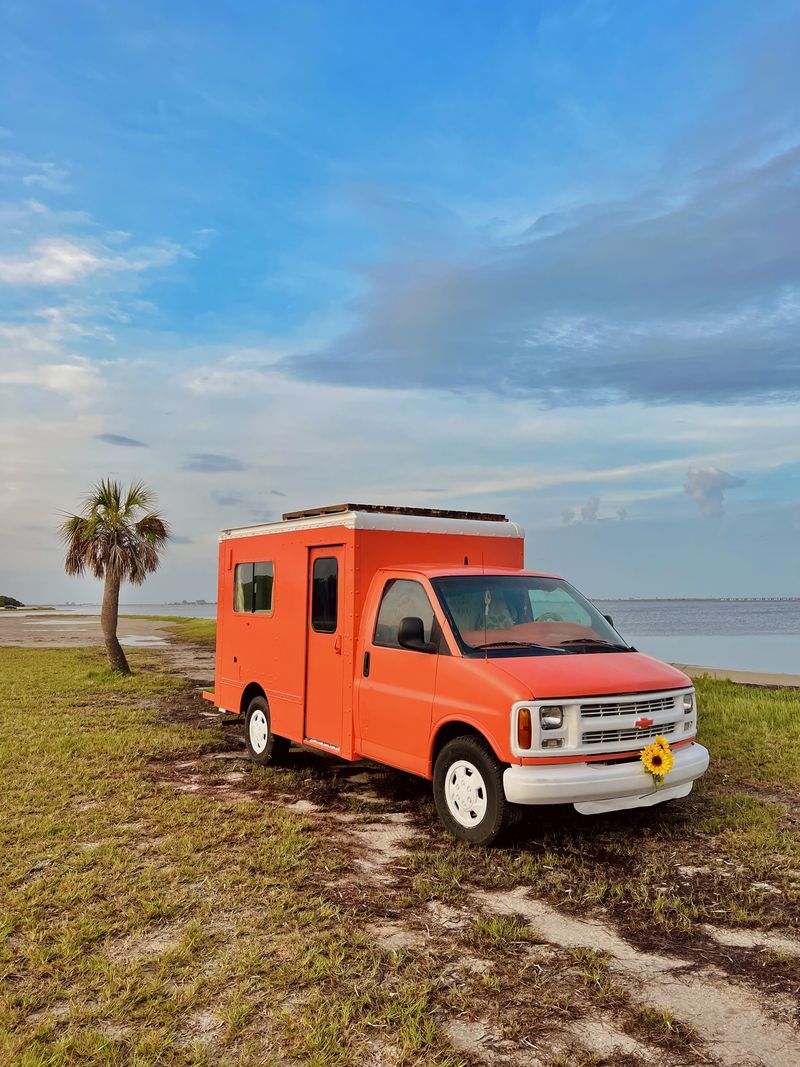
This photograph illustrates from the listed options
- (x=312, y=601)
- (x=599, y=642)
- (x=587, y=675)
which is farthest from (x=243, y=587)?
(x=587, y=675)

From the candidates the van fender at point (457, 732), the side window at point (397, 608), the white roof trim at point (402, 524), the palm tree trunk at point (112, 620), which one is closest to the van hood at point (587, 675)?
the van fender at point (457, 732)

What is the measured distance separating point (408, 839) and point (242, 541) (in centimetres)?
489

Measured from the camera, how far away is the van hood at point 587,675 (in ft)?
19.9

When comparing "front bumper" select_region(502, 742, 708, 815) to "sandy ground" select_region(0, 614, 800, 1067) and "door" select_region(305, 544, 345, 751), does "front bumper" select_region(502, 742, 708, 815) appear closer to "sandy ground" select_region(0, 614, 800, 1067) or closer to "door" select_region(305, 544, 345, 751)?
Answer: "sandy ground" select_region(0, 614, 800, 1067)

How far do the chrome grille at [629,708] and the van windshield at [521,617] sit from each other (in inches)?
27.4

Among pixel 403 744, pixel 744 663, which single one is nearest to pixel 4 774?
pixel 403 744

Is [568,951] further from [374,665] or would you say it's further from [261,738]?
[261,738]

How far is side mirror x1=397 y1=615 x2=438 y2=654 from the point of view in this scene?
22.3ft

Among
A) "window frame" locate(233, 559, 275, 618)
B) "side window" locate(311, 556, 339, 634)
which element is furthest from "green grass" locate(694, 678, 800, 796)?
"window frame" locate(233, 559, 275, 618)

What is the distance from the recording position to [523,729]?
596 centimetres

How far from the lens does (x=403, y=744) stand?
23.4 ft

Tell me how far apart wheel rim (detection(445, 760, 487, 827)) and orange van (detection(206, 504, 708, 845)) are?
0.01 metres

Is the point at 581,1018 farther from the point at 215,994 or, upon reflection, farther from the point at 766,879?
the point at 766,879

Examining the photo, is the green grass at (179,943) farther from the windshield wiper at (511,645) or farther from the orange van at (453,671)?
the windshield wiper at (511,645)
